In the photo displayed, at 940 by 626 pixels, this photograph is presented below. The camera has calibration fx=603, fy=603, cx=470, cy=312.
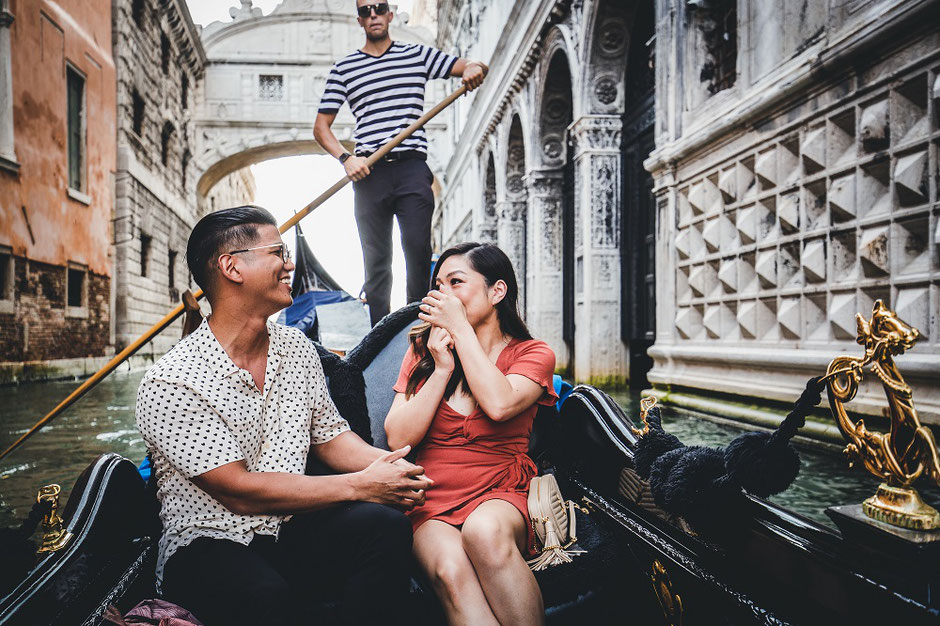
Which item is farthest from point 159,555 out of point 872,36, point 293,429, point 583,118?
point 583,118

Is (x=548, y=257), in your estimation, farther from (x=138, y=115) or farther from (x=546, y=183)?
(x=138, y=115)

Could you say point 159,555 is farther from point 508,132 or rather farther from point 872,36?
point 508,132

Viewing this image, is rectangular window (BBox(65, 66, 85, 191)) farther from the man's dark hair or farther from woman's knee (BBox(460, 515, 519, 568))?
woman's knee (BBox(460, 515, 519, 568))

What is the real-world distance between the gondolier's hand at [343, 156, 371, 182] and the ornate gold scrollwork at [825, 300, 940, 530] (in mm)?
2131

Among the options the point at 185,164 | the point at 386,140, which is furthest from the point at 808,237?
the point at 185,164

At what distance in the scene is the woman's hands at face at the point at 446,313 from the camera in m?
1.47

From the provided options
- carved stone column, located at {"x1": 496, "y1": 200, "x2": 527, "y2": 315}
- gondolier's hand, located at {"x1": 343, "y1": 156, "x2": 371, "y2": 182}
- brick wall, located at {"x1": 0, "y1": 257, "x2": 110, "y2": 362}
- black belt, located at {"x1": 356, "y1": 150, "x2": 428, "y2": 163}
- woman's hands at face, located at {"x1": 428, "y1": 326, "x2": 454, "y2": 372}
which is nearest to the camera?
woman's hands at face, located at {"x1": 428, "y1": 326, "x2": 454, "y2": 372}

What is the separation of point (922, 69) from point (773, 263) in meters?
1.19

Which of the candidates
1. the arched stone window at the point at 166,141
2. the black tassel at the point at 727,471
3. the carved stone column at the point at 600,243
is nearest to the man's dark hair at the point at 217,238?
the black tassel at the point at 727,471

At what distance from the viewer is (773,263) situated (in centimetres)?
338

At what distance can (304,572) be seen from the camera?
1187mm

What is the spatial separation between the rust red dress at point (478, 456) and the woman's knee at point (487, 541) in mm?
98

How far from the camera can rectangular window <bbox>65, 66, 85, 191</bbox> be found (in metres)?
8.70

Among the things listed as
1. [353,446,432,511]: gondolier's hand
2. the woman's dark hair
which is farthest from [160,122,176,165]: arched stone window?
[353,446,432,511]: gondolier's hand
